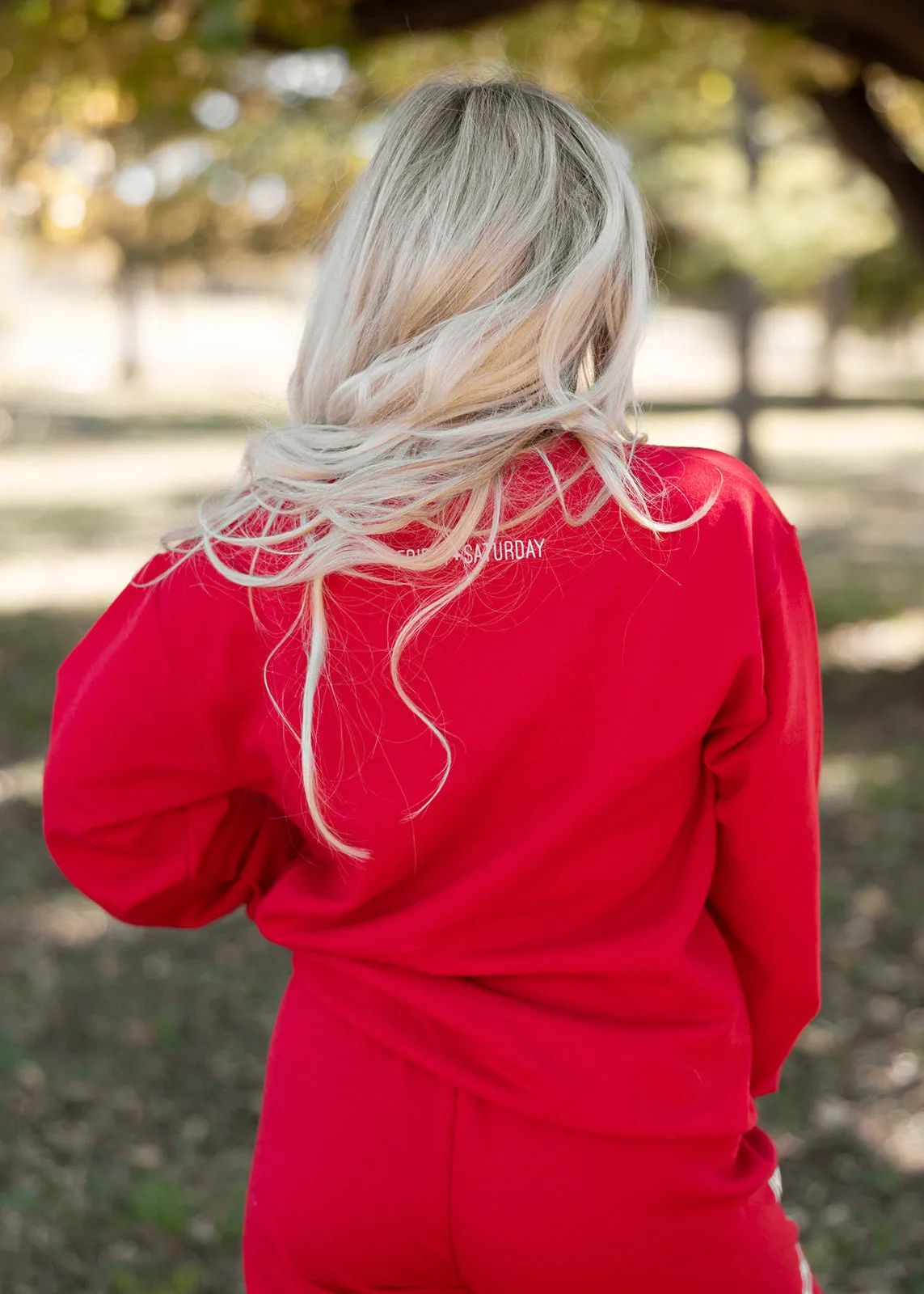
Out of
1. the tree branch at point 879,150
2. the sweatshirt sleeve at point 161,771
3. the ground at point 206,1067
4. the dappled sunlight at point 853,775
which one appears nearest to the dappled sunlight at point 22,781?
the ground at point 206,1067

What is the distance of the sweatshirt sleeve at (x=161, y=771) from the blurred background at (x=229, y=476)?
1.57ft

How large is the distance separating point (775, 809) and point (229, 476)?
53.2 ft


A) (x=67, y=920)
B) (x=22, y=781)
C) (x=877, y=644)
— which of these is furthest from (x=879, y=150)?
(x=67, y=920)

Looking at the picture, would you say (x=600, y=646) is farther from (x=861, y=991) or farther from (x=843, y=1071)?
(x=861, y=991)

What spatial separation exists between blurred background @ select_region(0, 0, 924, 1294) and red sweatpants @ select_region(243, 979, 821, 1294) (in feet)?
3.16

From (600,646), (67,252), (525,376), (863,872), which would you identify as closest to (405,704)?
(600,646)

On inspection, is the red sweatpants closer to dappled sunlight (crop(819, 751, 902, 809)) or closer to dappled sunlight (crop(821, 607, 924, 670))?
dappled sunlight (crop(819, 751, 902, 809))

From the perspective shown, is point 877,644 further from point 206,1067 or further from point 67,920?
point 206,1067

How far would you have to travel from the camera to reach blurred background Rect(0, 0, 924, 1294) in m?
3.25

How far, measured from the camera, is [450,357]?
135 cm

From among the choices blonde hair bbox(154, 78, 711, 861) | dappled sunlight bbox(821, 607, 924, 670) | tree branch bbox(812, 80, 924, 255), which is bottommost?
dappled sunlight bbox(821, 607, 924, 670)

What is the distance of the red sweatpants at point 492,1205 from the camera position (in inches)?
53.6

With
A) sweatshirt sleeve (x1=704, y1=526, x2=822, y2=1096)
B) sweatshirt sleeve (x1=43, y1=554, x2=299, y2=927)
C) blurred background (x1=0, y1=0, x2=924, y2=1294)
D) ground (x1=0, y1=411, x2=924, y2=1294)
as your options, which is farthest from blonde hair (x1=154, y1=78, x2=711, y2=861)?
A: ground (x1=0, y1=411, x2=924, y2=1294)

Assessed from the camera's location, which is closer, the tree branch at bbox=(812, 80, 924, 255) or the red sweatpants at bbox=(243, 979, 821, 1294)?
the red sweatpants at bbox=(243, 979, 821, 1294)
